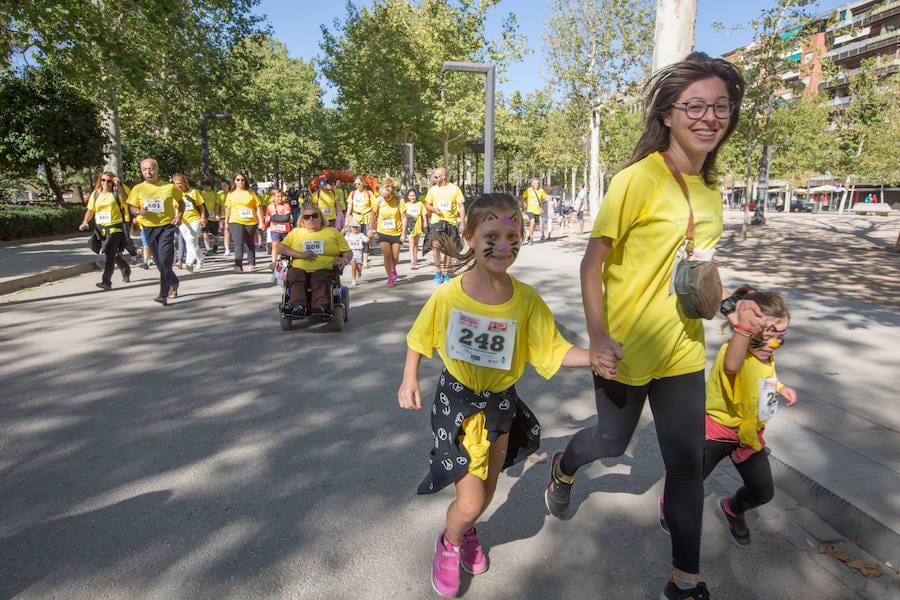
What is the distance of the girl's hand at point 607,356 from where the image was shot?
202 centimetres

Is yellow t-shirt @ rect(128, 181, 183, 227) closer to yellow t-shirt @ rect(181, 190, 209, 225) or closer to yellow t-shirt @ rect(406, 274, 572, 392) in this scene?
yellow t-shirt @ rect(181, 190, 209, 225)

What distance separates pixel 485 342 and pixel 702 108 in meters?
1.16

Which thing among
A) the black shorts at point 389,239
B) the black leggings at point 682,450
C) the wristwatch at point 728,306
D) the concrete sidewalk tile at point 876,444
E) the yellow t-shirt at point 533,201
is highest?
the yellow t-shirt at point 533,201

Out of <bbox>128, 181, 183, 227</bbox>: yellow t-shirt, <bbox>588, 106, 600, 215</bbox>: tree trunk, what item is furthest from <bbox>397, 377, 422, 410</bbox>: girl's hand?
<bbox>588, 106, 600, 215</bbox>: tree trunk

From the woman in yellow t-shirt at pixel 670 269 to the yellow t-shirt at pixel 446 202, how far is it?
779 cm

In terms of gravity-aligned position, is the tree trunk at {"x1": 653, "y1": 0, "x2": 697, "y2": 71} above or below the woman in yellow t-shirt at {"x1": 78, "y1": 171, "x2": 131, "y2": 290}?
above

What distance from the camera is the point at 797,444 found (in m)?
3.34

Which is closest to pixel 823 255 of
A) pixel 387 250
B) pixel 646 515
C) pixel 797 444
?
pixel 387 250

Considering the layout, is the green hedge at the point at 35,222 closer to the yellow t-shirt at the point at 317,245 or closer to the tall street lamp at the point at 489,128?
the tall street lamp at the point at 489,128

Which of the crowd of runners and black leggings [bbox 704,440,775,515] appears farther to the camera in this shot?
black leggings [bbox 704,440,775,515]

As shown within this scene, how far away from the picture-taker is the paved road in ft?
7.78

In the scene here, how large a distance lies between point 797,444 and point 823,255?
1344 centimetres

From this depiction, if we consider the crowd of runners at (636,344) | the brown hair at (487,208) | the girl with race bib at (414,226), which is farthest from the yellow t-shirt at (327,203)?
the brown hair at (487,208)

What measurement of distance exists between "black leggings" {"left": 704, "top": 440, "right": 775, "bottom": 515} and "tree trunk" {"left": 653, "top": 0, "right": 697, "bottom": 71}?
378 cm
